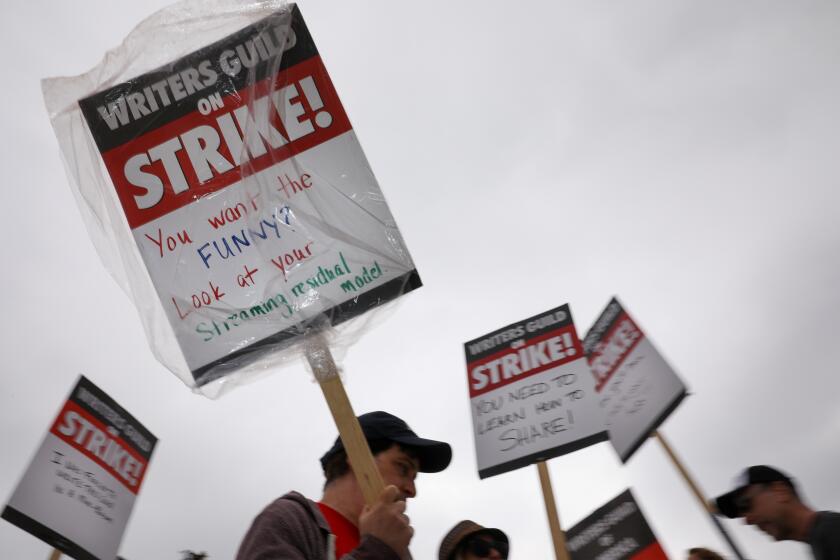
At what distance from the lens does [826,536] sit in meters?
2.62

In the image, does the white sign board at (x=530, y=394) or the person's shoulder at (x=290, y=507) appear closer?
the person's shoulder at (x=290, y=507)

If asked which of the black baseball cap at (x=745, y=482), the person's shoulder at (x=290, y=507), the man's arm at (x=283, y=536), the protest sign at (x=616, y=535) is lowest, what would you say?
the man's arm at (x=283, y=536)

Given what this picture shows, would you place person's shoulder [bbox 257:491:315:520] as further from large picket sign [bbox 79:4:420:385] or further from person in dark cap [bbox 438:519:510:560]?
person in dark cap [bbox 438:519:510:560]

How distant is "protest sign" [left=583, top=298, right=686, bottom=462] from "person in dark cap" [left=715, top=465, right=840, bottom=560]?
43.5 inches

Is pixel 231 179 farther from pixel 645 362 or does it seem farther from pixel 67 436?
pixel 645 362

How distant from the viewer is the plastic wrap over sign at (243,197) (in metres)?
1.94

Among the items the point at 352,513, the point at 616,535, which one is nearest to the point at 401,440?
the point at 352,513

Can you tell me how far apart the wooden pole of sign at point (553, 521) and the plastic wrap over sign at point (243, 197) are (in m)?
1.53

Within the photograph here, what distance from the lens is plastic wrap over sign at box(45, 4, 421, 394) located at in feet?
6.35

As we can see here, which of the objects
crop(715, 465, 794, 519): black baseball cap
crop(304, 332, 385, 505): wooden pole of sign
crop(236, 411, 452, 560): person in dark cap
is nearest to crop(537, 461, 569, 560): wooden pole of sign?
crop(715, 465, 794, 519): black baseball cap

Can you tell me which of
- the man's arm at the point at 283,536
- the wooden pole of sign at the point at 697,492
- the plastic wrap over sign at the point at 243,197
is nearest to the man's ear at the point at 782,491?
the wooden pole of sign at the point at 697,492

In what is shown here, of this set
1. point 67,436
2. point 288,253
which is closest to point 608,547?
point 288,253

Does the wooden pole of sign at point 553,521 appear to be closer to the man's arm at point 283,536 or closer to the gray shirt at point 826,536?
the gray shirt at point 826,536

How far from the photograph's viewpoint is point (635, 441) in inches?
166
